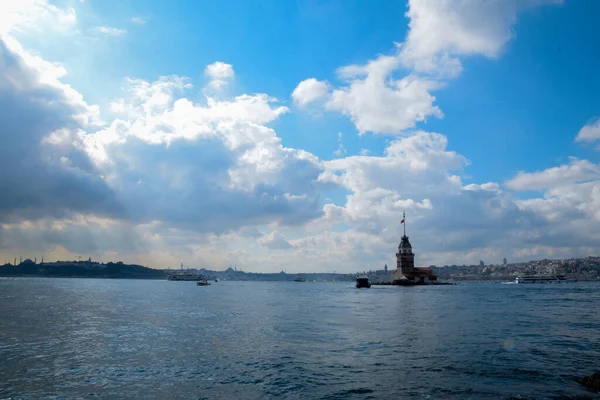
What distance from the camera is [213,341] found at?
37000mm

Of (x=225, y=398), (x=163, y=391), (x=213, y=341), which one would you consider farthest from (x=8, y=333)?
(x=225, y=398)

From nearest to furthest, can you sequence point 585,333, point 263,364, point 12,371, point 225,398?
point 225,398
point 12,371
point 263,364
point 585,333

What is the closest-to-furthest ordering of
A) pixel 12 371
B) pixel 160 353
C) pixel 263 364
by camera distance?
pixel 12 371
pixel 263 364
pixel 160 353

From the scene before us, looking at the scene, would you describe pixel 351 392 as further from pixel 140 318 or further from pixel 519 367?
pixel 140 318

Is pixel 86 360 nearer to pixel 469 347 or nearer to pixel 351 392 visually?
pixel 351 392

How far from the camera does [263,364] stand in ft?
90.8

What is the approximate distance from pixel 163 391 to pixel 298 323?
2969 cm

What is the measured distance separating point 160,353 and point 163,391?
A: 10.6 meters

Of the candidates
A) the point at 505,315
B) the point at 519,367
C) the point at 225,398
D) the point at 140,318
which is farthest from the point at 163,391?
the point at 505,315

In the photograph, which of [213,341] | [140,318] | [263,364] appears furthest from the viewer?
[140,318]

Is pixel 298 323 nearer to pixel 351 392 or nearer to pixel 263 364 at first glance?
pixel 263 364

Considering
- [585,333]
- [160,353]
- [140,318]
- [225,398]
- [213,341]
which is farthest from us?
[140,318]

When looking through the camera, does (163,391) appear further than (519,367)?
No

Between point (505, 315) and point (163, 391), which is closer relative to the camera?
point (163, 391)
